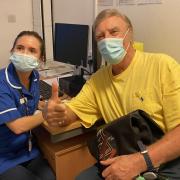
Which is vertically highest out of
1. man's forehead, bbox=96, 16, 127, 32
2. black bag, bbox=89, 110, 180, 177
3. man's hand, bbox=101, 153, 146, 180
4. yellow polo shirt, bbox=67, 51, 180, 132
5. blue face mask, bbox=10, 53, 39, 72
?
man's forehead, bbox=96, 16, 127, 32

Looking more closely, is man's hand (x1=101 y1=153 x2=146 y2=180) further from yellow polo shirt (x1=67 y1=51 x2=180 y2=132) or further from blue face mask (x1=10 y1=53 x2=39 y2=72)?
blue face mask (x1=10 y1=53 x2=39 y2=72)

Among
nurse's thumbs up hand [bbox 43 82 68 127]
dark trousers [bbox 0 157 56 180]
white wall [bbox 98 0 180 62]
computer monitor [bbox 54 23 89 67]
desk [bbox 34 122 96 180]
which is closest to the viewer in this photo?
nurse's thumbs up hand [bbox 43 82 68 127]

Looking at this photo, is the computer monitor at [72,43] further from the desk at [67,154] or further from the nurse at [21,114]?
the desk at [67,154]

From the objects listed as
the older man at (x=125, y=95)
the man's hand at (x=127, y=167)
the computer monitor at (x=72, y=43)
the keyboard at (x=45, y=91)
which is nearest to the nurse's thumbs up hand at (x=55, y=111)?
the older man at (x=125, y=95)

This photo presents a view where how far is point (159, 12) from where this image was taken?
1867 mm

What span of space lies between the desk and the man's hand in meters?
0.43

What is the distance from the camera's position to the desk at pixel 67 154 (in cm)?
167

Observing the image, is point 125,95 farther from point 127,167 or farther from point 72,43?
point 72,43

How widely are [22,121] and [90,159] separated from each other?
563 millimetres

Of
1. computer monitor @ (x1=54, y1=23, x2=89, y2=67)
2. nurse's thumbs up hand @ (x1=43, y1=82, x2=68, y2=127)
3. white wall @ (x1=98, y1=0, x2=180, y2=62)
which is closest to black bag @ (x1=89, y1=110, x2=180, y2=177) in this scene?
nurse's thumbs up hand @ (x1=43, y1=82, x2=68, y2=127)

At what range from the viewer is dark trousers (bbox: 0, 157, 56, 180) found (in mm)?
1519

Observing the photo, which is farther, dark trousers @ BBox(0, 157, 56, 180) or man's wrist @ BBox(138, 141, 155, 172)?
dark trousers @ BBox(0, 157, 56, 180)

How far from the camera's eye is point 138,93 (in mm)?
1409

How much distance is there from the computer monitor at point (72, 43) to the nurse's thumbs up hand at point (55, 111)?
860 mm
